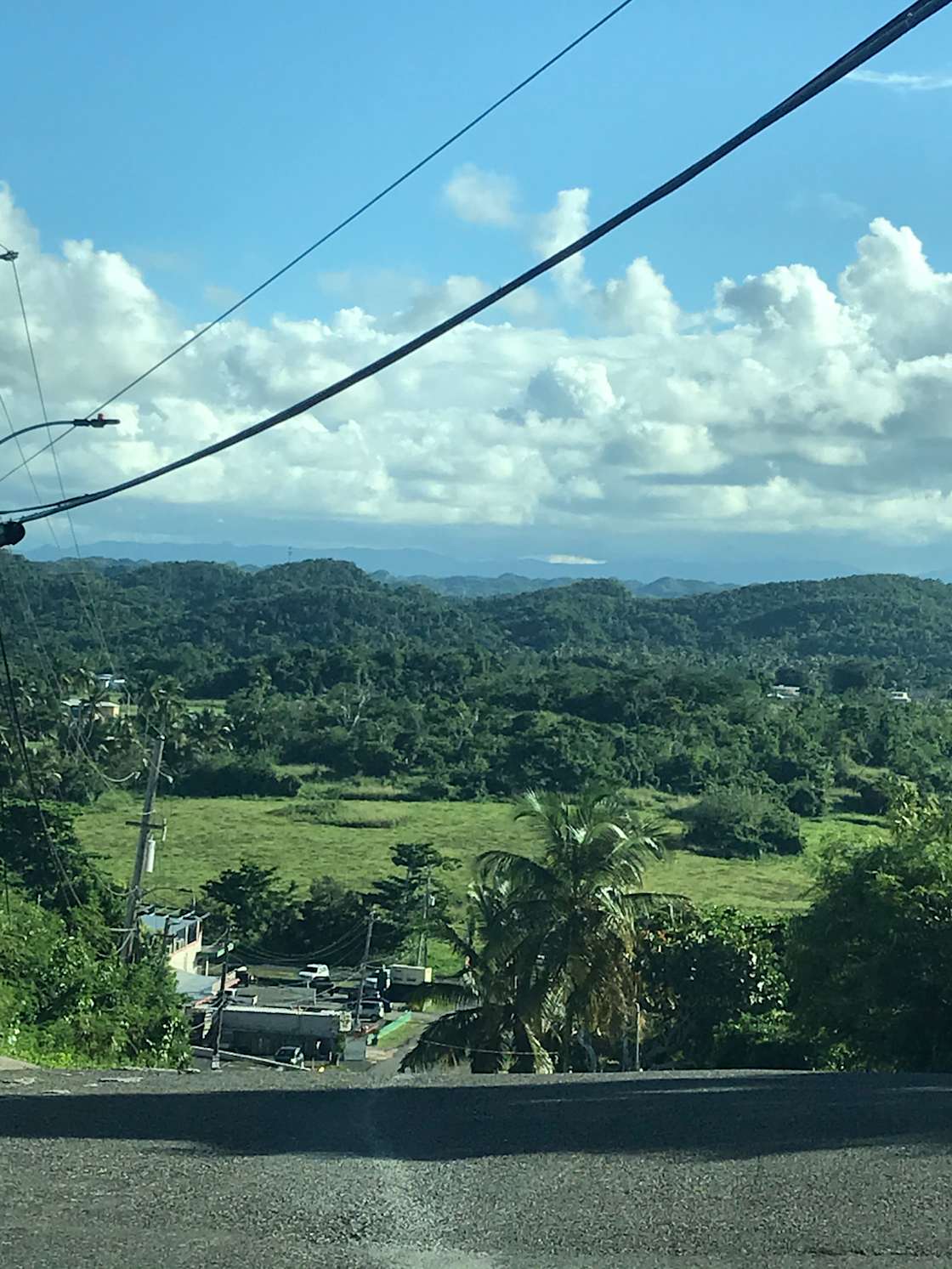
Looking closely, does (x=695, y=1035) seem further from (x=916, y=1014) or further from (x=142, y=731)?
(x=142, y=731)

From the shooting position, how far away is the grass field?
158ft

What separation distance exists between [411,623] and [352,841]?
109 metres

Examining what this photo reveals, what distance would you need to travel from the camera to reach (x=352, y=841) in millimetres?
55719

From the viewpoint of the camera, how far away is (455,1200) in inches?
263

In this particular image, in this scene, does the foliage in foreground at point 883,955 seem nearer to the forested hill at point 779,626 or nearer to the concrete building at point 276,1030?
the concrete building at point 276,1030

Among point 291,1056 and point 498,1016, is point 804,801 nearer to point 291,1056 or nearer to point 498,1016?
point 291,1056

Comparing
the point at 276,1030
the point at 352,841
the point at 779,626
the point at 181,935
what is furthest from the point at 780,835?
the point at 779,626

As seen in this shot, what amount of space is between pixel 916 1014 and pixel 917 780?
2139 inches

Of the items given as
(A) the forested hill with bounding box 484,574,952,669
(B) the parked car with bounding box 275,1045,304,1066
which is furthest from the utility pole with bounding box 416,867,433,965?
(A) the forested hill with bounding box 484,574,952,669

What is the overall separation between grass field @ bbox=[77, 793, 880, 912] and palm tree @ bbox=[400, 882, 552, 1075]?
2491 cm

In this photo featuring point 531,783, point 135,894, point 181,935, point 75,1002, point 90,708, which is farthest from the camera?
point 90,708

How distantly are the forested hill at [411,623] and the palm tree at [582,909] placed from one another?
84913 millimetres

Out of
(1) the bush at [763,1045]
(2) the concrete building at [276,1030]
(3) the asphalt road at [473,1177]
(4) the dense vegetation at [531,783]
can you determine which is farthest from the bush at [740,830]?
(3) the asphalt road at [473,1177]

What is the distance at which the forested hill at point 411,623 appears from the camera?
121500 millimetres
